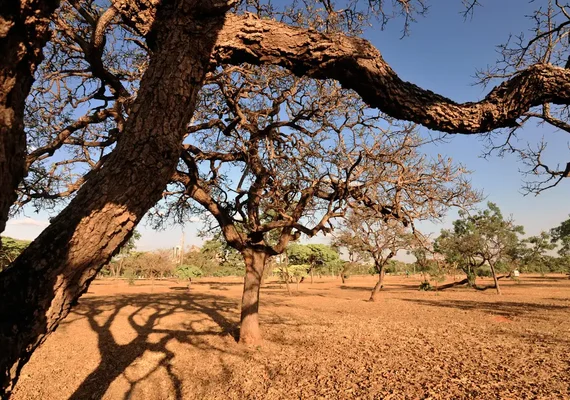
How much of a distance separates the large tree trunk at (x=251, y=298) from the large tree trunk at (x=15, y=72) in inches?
283

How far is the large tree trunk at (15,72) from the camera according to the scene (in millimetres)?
1203

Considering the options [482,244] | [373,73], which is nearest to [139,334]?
[373,73]

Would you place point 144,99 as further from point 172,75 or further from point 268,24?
point 268,24

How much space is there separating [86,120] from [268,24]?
5744 mm

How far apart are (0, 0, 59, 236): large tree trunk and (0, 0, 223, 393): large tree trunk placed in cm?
32

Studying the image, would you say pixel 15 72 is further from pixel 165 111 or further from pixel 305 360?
pixel 305 360

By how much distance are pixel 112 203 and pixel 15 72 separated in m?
0.67

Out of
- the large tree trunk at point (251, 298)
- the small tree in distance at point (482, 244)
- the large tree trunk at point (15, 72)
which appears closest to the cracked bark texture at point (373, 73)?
the large tree trunk at point (15, 72)

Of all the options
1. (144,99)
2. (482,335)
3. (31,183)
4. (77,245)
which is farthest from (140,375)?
(482,335)

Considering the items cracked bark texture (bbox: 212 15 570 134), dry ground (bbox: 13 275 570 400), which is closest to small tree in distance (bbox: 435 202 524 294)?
dry ground (bbox: 13 275 570 400)

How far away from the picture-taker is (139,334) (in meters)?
9.27

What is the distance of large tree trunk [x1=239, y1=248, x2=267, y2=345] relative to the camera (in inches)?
320

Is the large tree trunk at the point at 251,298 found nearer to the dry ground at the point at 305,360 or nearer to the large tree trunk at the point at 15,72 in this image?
the dry ground at the point at 305,360

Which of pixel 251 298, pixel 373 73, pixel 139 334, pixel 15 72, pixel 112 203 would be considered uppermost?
pixel 373 73
